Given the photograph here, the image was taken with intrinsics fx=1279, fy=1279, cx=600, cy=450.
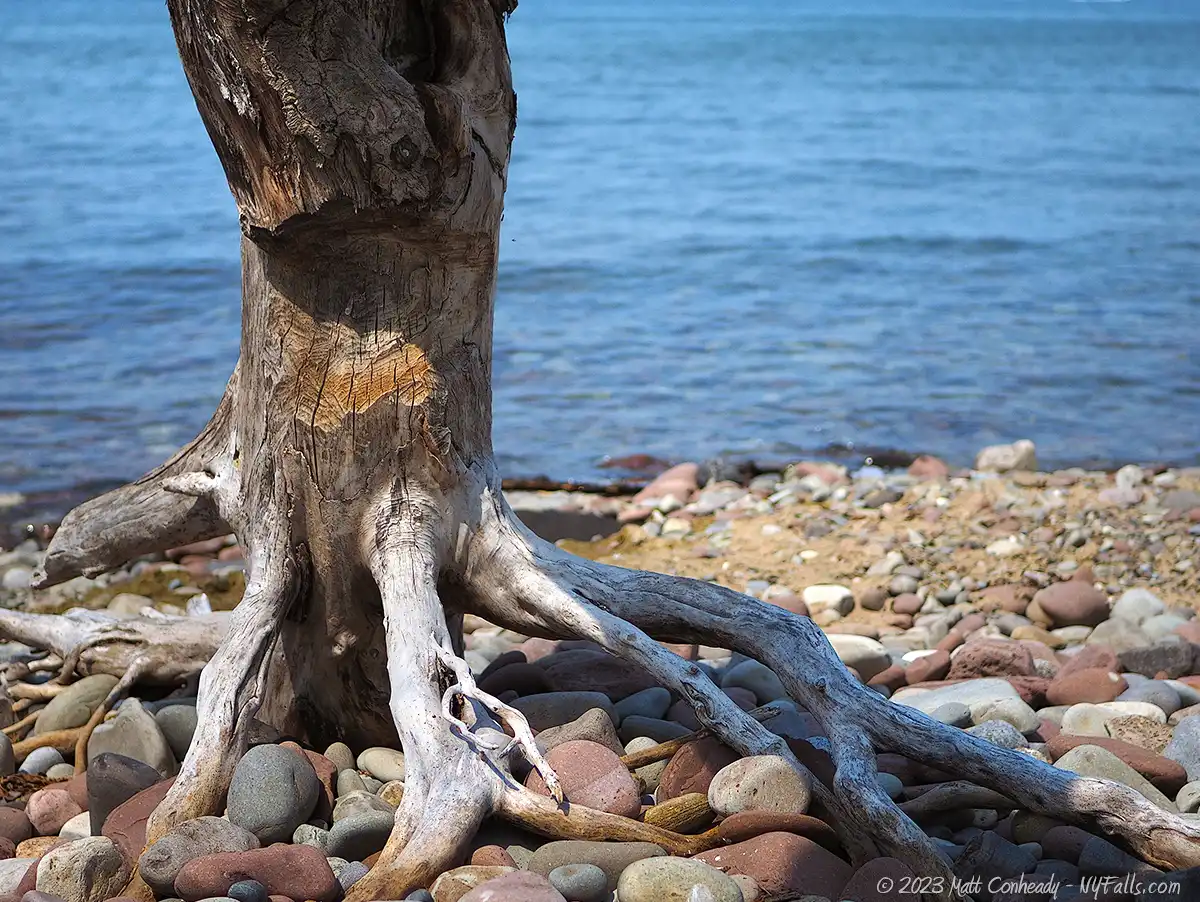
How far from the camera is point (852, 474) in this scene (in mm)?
8547

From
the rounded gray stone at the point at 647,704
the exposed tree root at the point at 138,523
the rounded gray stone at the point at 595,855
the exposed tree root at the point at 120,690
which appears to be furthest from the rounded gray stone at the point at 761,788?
the exposed tree root at the point at 120,690

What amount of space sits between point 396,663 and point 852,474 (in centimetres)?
564

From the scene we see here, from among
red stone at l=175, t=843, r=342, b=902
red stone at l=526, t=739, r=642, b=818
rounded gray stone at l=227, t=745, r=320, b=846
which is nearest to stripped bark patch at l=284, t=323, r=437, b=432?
rounded gray stone at l=227, t=745, r=320, b=846

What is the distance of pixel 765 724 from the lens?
3.78 metres

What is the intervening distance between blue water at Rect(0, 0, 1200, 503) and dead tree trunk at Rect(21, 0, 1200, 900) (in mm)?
4981

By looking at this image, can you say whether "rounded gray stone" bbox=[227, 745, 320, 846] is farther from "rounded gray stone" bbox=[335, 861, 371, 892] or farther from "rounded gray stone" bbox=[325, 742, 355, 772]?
"rounded gray stone" bbox=[325, 742, 355, 772]

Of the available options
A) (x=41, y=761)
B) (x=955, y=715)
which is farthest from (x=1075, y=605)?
(x=41, y=761)

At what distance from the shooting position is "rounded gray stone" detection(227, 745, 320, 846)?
3169 millimetres

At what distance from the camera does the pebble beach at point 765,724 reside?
2.93m

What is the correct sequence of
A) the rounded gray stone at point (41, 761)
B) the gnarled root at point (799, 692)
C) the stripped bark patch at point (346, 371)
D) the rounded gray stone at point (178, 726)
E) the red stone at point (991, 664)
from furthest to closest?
1. the red stone at point (991, 664)
2. the rounded gray stone at point (41, 761)
3. the rounded gray stone at point (178, 726)
4. the stripped bark patch at point (346, 371)
5. the gnarled root at point (799, 692)

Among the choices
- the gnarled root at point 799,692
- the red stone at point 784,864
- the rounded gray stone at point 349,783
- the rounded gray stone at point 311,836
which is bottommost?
the rounded gray stone at point 349,783

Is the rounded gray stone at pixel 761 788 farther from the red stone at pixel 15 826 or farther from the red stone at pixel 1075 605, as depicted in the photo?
the red stone at pixel 1075 605

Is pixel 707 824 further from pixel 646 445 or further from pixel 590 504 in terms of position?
pixel 646 445

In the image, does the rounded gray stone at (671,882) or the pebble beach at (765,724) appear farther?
the pebble beach at (765,724)
